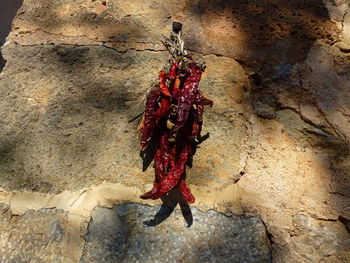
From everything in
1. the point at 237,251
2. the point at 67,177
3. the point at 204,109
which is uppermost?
the point at 204,109

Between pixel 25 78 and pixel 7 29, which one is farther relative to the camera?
pixel 7 29

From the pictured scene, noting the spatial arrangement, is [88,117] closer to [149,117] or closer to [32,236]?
[149,117]

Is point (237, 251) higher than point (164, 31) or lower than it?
lower

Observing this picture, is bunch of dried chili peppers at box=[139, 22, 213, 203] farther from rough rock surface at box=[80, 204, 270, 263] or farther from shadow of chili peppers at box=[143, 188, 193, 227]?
rough rock surface at box=[80, 204, 270, 263]

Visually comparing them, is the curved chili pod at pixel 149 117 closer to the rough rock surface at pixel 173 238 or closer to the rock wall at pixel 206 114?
the rock wall at pixel 206 114

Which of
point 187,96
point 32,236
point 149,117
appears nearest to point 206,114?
point 187,96

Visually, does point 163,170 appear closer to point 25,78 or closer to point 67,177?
point 67,177

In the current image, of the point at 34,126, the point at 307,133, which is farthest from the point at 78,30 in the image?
the point at 307,133
